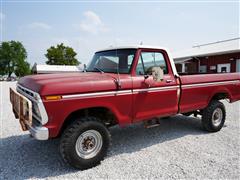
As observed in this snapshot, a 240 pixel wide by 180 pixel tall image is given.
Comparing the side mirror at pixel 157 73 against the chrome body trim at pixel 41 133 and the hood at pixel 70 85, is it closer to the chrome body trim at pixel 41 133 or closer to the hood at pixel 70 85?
the hood at pixel 70 85

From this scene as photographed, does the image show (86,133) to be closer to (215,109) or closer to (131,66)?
(131,66)

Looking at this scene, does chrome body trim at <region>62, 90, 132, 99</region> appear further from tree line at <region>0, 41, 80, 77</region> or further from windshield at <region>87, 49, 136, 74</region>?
tree line at <region>0, 41, 80, 77</region>

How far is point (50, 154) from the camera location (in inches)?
157

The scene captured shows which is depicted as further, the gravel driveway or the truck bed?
the truck bed

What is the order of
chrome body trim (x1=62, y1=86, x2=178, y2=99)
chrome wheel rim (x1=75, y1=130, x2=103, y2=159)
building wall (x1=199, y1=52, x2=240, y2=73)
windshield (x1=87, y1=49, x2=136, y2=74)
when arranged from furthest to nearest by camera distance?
building wall (x1=199, y1=52, x2=240, y2=73) < windshield (x1=87, y1=49, x2=136, y2=74) < chrome wheel rim (x1=75, y1=130, x2=103, y2=159) < chrome body trim (x1=62, y1=86, x2=178, y2=99)

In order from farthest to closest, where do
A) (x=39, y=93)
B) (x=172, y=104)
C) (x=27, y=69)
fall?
(x=27, y=69) < (x=172, y=104) < (x=39, y=93)

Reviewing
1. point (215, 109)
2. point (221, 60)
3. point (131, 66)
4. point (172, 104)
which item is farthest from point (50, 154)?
point (221, 60)

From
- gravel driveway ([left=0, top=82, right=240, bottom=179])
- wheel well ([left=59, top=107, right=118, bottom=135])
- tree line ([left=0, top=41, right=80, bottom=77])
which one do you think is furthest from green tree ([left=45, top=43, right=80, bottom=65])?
wheel well ([left=59, top=107, right=118, bottom=135])

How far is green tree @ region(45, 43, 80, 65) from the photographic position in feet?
176

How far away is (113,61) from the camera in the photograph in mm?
4234

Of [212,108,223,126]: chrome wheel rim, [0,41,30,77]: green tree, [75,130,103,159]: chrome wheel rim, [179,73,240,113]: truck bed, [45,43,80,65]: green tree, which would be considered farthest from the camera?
[0,41,30,77]: green tree

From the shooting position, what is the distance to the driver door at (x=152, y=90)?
3.90 metres

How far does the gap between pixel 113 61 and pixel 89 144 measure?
175 cm

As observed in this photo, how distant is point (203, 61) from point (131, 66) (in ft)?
64.8
